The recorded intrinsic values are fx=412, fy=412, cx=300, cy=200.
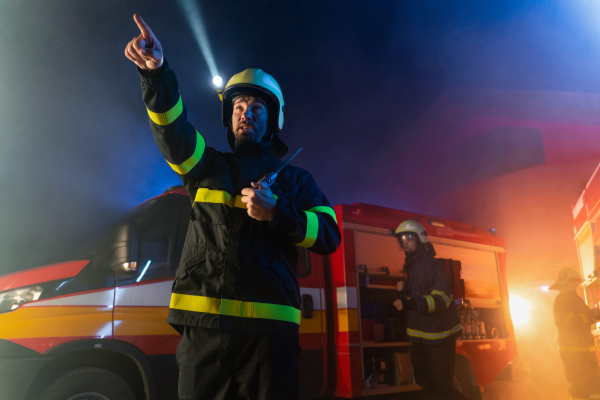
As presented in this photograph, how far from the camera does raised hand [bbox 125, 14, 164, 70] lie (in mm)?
1549

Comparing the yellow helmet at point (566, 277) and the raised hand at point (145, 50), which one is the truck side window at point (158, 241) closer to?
the raised hand at point (145, 50)

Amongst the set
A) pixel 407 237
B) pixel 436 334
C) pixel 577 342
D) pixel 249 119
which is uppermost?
pixel 407 237

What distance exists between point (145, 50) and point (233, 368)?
1.24 meters

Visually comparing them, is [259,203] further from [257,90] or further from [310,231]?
[257,90]

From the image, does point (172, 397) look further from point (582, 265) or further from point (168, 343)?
point (582, 265)

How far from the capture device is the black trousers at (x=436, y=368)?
15.1 feet

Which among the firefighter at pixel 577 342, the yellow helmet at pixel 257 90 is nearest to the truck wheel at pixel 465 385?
the firefighter at pixel 577 342

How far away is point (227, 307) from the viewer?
155cm

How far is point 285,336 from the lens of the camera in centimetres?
160

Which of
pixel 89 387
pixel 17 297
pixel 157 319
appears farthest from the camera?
pixel 157 319

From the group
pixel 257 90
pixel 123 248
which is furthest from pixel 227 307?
pixel 123 248

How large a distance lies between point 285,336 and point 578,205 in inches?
358

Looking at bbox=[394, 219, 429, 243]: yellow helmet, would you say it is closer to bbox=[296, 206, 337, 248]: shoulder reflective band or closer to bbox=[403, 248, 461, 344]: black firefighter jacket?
bbox=[403, 248, 461, 344]: black firefighter jacket

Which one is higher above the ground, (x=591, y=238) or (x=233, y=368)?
(x=591, y=238)
